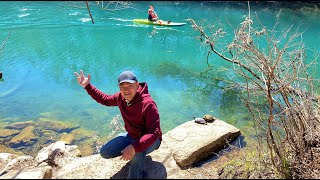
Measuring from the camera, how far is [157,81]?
956 centimetres

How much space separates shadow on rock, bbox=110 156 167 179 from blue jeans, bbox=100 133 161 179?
173mm

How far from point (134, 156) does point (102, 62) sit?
8.53 meters

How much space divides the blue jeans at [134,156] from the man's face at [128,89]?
1.90 feet

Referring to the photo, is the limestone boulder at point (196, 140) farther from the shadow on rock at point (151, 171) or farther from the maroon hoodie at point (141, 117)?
the maroon hoodie at point (141, 117)

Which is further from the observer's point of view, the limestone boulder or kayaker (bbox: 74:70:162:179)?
the limestone boulder

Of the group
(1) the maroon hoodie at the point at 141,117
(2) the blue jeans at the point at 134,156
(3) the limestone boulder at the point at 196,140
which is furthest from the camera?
(3) the limestone boulder at the point at 196,140

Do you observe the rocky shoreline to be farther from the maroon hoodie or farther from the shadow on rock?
the maroon hoodie

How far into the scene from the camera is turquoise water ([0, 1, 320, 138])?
769 cm

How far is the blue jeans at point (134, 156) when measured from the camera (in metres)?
3.23

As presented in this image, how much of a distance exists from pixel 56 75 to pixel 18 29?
5.59 metres

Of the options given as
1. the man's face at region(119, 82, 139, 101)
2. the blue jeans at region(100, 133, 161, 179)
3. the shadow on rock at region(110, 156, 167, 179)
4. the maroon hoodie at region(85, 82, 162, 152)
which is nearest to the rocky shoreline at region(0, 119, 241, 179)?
the shadow on rock at region(110, 156, 167, 179)

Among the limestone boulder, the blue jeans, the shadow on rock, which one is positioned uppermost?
the blue jeans

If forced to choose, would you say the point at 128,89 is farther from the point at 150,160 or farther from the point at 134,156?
the point at 150,160

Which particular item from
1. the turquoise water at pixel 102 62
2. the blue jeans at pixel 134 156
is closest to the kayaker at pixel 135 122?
the blue jeans at pixel 134 156
